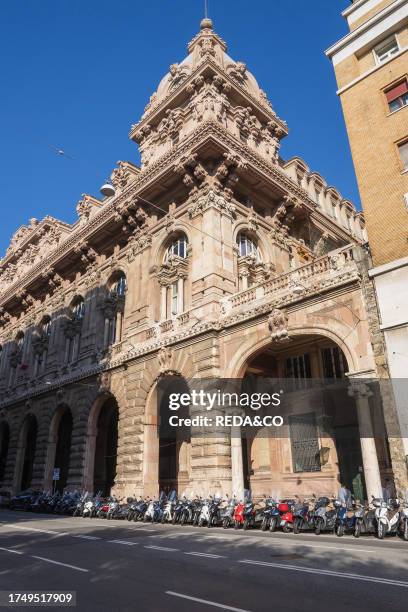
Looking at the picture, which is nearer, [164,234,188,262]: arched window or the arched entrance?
the arched entrance

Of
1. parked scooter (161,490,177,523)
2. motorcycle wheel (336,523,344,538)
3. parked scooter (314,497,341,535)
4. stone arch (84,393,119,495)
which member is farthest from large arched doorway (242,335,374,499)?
stone arch (84,393,119,495)

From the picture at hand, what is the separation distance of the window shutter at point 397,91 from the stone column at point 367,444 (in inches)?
463

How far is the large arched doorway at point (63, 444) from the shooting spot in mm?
29000

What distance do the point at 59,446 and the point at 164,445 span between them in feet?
35.4

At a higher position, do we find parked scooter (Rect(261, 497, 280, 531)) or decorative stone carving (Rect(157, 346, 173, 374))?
decorative stone carving (Rect(157, 346, 173, 374))

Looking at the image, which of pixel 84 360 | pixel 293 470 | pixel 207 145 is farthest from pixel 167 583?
pixel 84 360

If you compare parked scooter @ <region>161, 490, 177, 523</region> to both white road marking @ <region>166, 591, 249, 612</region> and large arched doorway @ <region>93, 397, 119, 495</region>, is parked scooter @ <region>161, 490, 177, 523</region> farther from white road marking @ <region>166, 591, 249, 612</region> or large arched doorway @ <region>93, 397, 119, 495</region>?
white road marking @ <region>166, 591, 249, 612</region>

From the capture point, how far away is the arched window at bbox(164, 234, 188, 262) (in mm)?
24155

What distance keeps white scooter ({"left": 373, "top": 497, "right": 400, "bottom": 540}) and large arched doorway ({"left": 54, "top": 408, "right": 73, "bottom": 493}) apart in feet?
73.3

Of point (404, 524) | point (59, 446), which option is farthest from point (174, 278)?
point (404, 524)

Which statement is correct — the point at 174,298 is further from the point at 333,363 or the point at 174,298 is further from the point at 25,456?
the point at 25,456

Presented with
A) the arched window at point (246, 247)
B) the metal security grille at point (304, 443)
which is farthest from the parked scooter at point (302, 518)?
the arched window at point (246, 247)

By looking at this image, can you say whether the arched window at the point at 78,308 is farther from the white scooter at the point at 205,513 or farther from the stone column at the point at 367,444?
the stone column at the point at 367,444

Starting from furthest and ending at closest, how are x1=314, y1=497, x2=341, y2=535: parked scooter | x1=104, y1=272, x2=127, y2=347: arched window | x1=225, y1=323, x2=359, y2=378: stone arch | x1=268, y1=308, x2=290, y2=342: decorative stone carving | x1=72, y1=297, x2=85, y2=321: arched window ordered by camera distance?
x1=72, y1=297, x2=85, y2=321: arched window < x1=104, y1=272, x2=127, y2=347: arched window < x1=268, y1=308, x2=290, y2=342: decorative stone carving < x1=225, y1=323, x2=359, y2=378: stone arch < x1=314, y1=497, x2=341, y2=535: parked scooter
